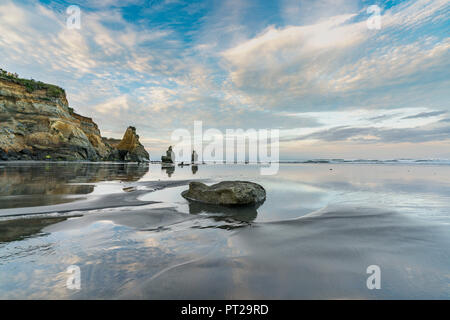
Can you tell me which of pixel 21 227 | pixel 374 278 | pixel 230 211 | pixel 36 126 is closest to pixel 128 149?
pixel 36 126

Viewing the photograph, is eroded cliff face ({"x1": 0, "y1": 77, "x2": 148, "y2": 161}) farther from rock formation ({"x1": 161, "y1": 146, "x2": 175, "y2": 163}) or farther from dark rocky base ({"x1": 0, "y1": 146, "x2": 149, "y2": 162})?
rock formation ({"x1": 161, "y1": 146, "x2": 175, "y2": 163})

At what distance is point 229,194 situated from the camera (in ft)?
23.6

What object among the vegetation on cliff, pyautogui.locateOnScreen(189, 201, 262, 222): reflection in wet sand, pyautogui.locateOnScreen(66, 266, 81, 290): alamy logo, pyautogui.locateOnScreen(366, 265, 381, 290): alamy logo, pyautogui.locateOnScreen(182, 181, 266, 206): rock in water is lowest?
pyautogui.locateOnScreen(189, 201, 262, 222): reflection in wet sand

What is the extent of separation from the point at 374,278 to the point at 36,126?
62274 millimetres

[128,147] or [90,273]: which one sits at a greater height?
[128,147]

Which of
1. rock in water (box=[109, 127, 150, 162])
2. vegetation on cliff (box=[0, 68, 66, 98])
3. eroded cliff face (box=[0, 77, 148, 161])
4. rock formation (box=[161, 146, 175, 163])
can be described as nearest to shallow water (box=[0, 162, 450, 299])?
eroded cliff face (box=[0, 77, 148, 161])

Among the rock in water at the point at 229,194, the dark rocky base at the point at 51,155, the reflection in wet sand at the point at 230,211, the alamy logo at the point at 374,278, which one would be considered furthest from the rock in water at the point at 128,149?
the alamy logo at the point at 374,278

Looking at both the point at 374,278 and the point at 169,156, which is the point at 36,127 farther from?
the point at 374,278

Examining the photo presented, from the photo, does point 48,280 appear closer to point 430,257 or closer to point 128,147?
point 430,257

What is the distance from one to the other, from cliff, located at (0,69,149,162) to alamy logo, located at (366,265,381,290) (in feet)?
181

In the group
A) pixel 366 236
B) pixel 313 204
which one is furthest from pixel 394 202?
pixel 366 236

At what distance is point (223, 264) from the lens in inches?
113

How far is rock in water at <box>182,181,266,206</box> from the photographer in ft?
23.6
